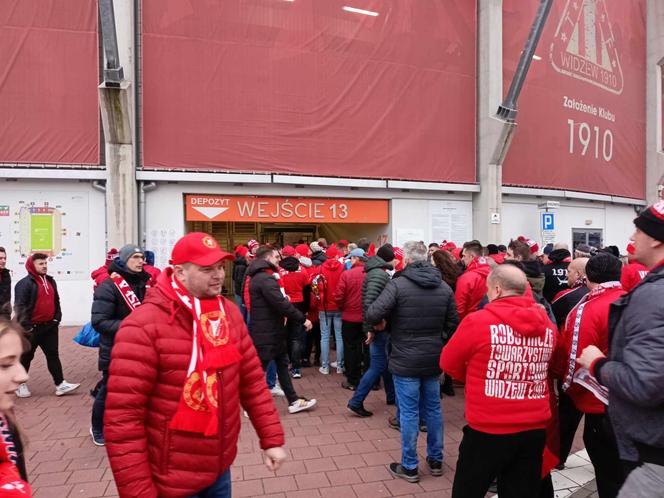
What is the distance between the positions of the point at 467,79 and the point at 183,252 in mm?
13402

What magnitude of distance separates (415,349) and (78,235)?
383 inches

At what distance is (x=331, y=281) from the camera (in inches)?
274

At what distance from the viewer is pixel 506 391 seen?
2.59 m

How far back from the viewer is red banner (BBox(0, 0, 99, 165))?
33.6 feet

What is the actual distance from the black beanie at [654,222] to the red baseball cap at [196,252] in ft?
6.22

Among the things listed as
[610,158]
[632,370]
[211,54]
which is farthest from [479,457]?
[610,158]

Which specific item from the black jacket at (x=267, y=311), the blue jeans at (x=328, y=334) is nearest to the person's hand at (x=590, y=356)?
the black jacket at (x=267, y=311)

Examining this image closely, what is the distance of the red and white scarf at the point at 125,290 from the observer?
4.27m

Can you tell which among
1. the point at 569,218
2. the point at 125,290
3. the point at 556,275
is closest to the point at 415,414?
the point at 125,290

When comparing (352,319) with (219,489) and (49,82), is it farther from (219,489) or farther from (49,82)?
(49,82)

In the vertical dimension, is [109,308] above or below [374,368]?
above

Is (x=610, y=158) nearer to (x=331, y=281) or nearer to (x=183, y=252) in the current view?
(x=331, y=281)

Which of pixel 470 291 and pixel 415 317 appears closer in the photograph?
pixel 415 317

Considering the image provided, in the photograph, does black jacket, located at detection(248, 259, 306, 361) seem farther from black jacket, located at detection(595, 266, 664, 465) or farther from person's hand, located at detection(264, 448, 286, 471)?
black jacket, located at detection(595, 266, 664, 465)
